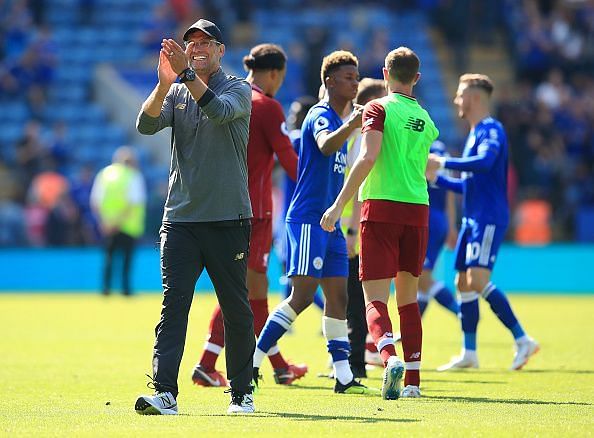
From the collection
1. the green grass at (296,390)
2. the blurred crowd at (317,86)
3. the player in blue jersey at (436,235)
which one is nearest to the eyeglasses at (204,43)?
the green grass at (296,390)

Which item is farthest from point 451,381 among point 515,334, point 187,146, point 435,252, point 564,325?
point 564,325

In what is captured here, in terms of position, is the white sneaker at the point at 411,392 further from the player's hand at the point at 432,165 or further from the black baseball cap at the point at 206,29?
the black baseball cap at the point at 206,29

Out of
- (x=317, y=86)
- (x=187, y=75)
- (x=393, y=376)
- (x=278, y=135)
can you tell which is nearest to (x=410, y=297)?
(x=393, y=376)

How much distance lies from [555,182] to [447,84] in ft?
16.3

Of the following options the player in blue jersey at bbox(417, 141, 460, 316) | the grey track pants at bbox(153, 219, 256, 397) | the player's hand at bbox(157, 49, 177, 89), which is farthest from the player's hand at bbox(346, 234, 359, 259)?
the player's hand at bbox(157, 49, 177, 89)

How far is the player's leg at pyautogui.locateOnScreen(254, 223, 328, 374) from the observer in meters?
10.2

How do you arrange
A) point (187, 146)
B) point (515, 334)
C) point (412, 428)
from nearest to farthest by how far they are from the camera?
1. point (412, 428)
2. point (187, 146)
3. point (515, 334)

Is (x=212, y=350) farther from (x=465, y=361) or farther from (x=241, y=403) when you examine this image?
(x=465, y=361)

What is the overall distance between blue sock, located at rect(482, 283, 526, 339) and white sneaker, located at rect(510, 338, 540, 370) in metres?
0.15

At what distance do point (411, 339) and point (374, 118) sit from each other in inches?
64.3

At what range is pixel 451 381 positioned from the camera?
11414 mm

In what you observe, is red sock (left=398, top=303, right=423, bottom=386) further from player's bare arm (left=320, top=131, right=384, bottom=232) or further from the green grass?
player's bare arm (left=320, top=131, right=384, bottom=232)

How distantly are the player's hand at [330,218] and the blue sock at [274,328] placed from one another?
48.7 inches

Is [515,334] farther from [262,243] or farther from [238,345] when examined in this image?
[238,345]
